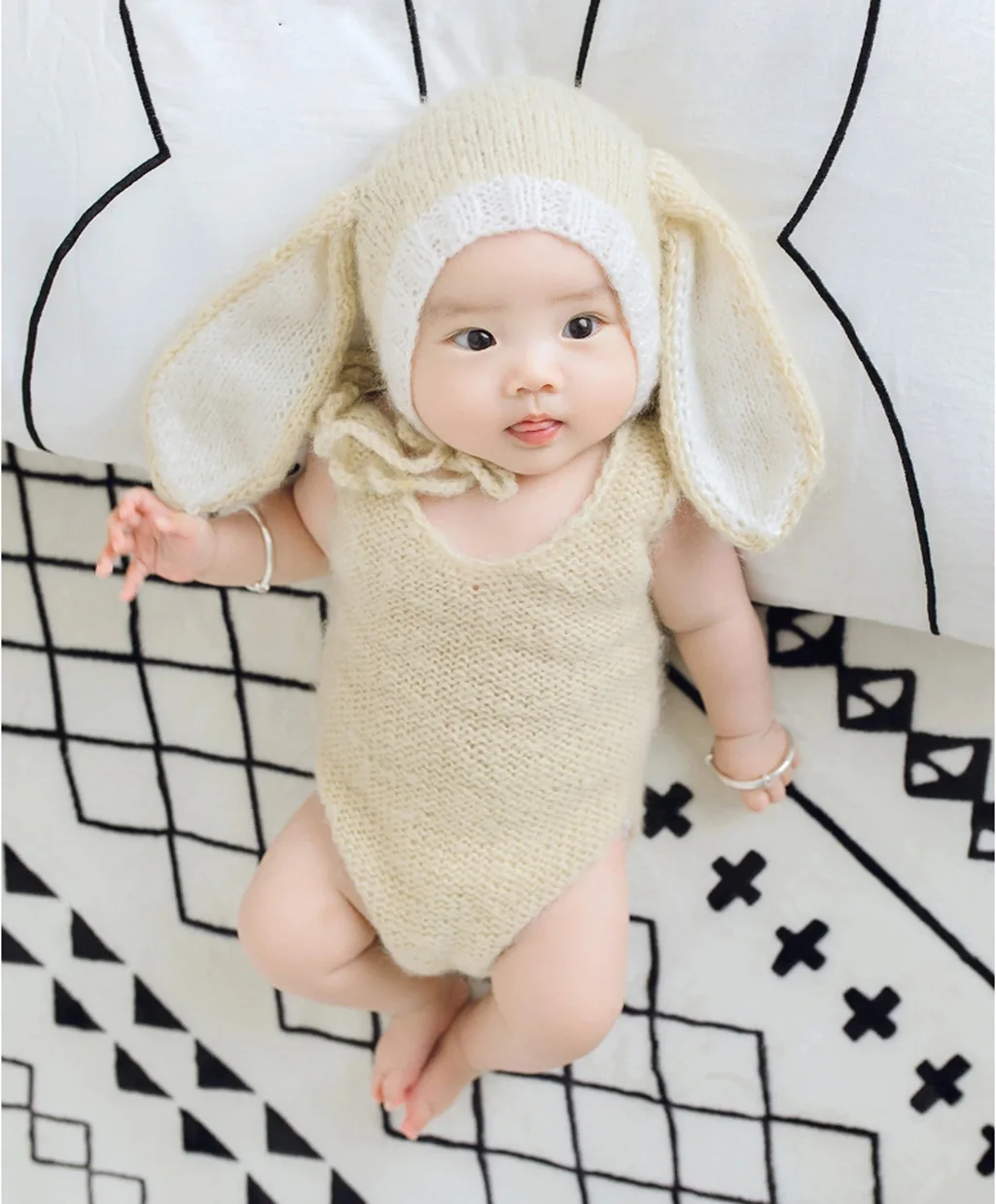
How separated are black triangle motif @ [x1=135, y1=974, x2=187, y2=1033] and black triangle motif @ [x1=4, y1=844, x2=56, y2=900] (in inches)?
5.0

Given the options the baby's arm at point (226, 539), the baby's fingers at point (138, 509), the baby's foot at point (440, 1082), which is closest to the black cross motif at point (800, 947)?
the baby's foot at point (440, 1082)

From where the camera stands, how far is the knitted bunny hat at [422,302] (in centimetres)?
65

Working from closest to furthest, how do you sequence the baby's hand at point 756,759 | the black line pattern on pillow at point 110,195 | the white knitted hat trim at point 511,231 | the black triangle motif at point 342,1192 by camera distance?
the white knitted hat trim at point 511,231, the black line pattern on pillow at point 110,195, the baby's hand at point 756,759, the black triangle motif at point 342,1192

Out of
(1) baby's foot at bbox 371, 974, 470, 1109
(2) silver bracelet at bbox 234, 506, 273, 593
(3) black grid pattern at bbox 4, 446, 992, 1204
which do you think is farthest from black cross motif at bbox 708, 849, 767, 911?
(2) silver bracelet at bbox 234, 506, 273, 593

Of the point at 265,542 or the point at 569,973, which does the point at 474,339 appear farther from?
the point at 569,973

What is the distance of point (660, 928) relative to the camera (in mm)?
927

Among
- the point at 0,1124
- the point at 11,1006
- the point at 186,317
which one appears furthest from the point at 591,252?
the point at 0,1124

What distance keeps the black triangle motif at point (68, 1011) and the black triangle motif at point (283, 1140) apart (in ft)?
0.67

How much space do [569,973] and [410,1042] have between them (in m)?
0.22

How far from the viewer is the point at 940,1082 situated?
89 centimetres

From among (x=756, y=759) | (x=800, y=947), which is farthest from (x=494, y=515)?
(x=800, y=947)

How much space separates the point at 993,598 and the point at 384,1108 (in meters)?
0.70

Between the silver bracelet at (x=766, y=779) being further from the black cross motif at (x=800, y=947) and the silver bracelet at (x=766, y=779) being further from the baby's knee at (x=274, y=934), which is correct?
the baby's knee at (x=274, y=934)

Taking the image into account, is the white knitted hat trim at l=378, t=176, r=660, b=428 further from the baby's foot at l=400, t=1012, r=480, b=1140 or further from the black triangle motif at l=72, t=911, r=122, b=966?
the black triangle motif at l=72, t=911, r=122, b=966
